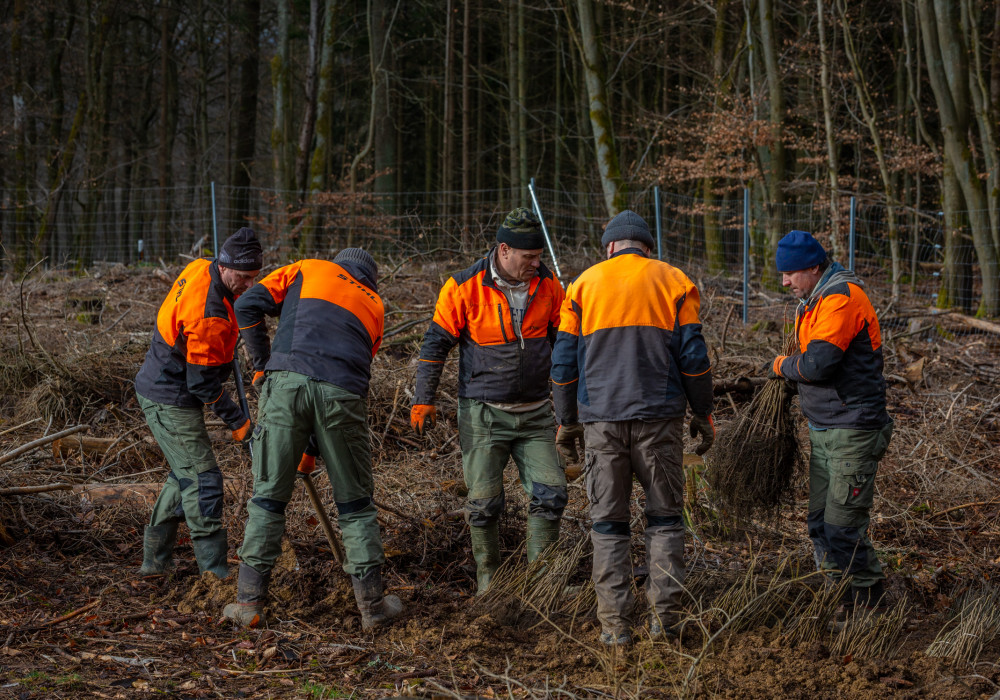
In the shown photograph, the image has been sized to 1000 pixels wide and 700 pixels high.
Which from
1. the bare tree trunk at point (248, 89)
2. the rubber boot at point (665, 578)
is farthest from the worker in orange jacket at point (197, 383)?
the bare tree trunk at point (248, 89)

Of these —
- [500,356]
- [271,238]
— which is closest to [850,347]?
[500,356]

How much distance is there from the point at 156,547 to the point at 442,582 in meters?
1.63

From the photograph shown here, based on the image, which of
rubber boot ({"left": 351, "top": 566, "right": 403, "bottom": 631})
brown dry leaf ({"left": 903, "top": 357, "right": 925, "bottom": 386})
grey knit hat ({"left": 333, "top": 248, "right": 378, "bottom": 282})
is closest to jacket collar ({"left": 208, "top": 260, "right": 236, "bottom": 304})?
grey knit hat ({"left": 333, "top": 248, "right": 378, "bottom": 282})

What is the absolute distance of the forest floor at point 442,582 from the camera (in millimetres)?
3357

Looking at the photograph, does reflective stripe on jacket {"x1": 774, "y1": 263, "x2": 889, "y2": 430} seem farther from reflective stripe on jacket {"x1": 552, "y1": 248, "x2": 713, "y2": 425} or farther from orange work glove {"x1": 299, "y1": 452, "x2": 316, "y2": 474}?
orange work glove {"x1": 299, "y1": 452, "x2": 316, "y2": 474}

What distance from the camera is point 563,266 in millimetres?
10555

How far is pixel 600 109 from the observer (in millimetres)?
11273

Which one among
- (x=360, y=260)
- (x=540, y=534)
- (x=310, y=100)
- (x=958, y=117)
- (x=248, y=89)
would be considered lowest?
(x=540, y=534)

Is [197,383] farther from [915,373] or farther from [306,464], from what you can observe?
[915,373]

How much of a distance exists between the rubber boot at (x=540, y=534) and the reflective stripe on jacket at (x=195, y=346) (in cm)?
173

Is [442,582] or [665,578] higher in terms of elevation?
[665,578]

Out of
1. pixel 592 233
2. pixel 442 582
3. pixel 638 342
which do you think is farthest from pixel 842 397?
pixel 592 233

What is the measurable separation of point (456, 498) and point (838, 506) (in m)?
2.40

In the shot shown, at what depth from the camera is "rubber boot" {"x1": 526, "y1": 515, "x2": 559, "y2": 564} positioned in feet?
14.5
